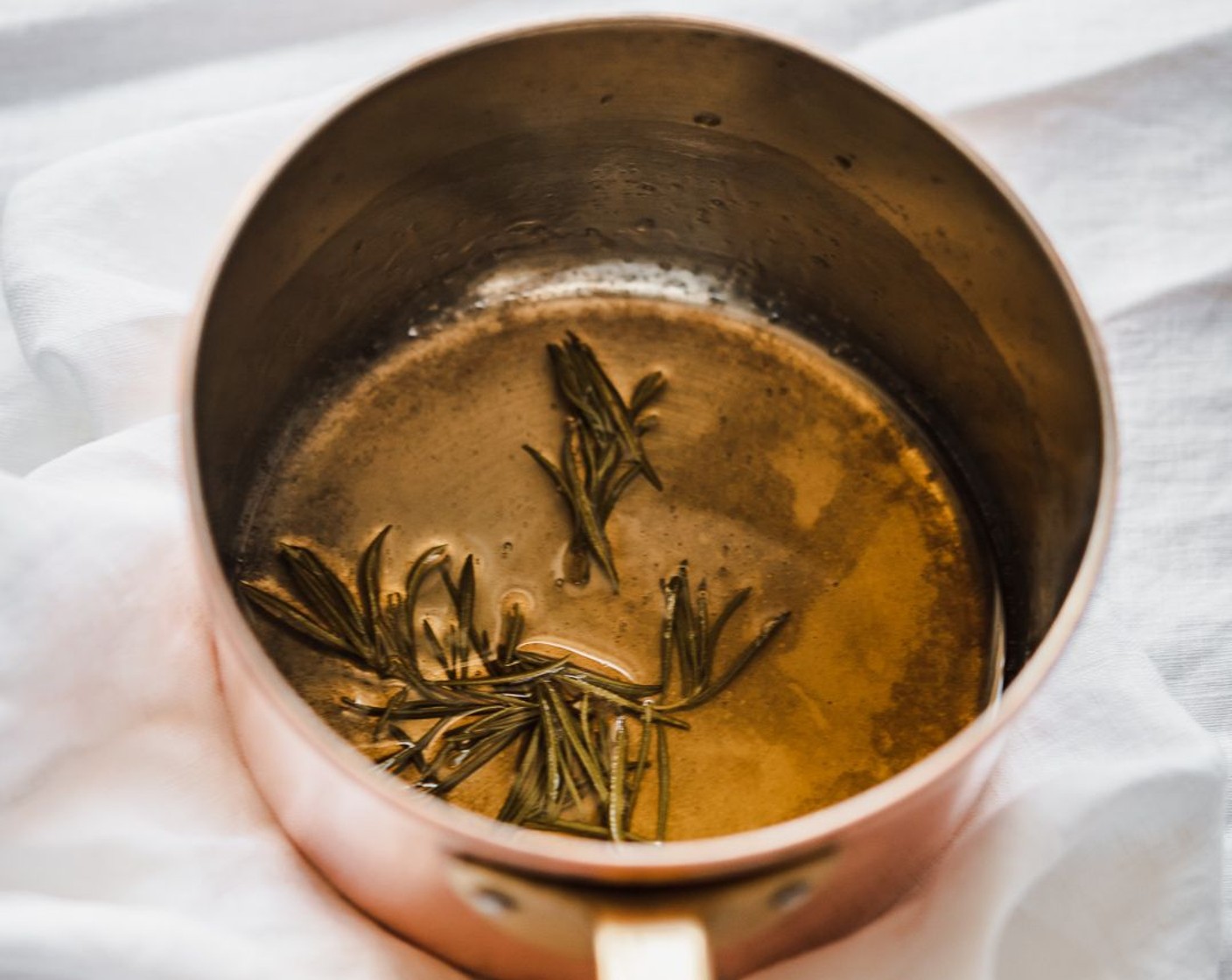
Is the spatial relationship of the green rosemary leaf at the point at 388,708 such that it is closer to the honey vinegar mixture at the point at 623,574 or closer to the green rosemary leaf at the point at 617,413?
the honey vinegar mixture at the point at 623,574

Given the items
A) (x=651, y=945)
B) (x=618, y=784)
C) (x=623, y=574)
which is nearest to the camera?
(x=651, y=945)

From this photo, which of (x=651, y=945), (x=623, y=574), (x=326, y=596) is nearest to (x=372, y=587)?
(x=326, y=596)

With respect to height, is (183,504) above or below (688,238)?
below

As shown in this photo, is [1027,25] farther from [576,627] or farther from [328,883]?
[328,883]

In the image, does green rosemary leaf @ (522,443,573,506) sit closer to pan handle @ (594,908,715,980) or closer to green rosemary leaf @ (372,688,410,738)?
green rosemary leaf @ (372,688,410,738)

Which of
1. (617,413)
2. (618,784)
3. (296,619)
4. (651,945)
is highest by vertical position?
(617,413)

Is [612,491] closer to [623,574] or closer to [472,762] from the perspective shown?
[623,574]

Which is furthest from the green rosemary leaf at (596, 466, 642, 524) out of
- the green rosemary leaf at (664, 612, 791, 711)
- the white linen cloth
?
the white linen cloth
